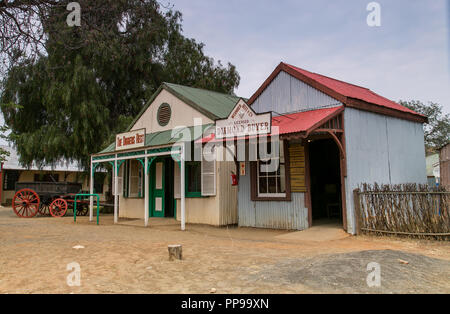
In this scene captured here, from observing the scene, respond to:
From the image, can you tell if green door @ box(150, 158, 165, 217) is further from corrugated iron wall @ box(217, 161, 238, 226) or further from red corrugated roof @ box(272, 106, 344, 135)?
red corrugated roof @ box(272, 106, 344, 135)

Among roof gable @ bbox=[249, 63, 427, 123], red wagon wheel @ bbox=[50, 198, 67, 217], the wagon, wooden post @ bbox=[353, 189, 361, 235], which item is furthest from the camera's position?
the wagon

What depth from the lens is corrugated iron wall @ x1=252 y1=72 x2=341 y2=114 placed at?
1025cm

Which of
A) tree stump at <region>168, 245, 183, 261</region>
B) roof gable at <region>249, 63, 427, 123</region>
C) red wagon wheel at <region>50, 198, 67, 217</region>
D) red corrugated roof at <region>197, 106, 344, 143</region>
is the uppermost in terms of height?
roof gable at <region>249, 63, 427, 123</region>

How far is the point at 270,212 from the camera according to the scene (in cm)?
1092

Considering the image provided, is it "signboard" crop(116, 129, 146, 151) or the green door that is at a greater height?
"signboard" crop(116, 129, 146, 151)

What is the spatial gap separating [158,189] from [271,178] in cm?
553

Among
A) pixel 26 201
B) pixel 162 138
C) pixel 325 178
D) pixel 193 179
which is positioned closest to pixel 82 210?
pixel 26 201

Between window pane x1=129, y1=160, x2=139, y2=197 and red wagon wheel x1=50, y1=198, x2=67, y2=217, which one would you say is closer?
window pane x1=129, y1=160, x2=139, y2=197

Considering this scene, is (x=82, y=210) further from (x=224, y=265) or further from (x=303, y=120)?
(x=224, y=265)

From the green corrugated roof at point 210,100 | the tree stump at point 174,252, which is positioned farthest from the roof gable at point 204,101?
the tree stump at point 174,252

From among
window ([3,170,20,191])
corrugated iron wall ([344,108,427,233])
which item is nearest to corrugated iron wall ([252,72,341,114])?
corrugated iron wall ([344,108,427,233])

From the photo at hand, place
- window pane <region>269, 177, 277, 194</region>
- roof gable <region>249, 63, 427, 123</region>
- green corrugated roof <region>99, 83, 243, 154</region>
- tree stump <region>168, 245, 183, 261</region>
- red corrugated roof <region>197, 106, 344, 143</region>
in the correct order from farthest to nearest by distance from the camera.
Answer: green corrugated roof <region>99, 83, 243, 154</region>
window pane <region>269, 177, 277, 194</region>
roof gable <region>249, 63, 427, 123</region>
red corrugated roof <region>197, 106, 344, 143</region>
tree stump <region>168, 245, 183, 261</region>

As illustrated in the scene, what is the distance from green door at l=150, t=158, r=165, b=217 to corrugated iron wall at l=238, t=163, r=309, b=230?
4.12m
